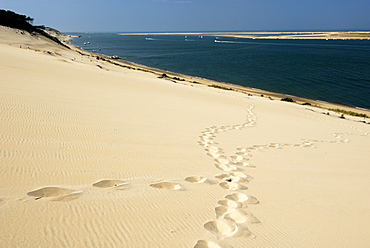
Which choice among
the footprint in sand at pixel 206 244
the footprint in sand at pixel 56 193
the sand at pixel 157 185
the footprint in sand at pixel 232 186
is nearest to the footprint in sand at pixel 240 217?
the sand at pixel 157 185

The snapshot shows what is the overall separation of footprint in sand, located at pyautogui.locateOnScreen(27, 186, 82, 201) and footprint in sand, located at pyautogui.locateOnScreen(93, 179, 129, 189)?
0.95ft

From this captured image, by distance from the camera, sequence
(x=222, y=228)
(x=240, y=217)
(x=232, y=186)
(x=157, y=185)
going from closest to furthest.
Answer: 1. (x=222, y=228)
2. (x=240, y=217)
3. (x=157, y=185)
4. (x=232, y=186)

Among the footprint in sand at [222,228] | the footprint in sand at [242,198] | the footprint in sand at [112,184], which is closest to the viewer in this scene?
the footprint in sand at [222,228]

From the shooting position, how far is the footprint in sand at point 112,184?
2812 mm

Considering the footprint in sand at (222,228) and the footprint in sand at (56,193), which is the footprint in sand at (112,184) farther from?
the footprint in sand at (222,228)

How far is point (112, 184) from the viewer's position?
2893 millimetres

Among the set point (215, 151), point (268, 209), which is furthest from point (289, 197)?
point (215, 151)

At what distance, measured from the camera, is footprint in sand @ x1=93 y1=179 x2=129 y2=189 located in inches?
111

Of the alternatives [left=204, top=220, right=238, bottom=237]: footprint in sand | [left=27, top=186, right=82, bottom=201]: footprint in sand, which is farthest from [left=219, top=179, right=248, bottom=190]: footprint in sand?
[left=27, top=186, right=82, bottom=201]: footprint in sand

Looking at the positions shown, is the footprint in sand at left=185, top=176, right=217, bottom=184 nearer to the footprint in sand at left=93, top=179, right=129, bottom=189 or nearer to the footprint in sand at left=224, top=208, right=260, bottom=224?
the footprint in sand at left=224, top=208, right=260, bottom=224

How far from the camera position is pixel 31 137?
12.1ft

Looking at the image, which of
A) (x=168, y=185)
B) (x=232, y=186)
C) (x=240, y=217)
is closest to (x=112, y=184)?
(x=168, y=185)

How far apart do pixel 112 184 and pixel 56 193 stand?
579 mm

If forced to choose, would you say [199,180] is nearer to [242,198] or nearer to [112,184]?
[242,198]
